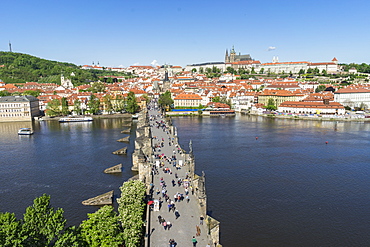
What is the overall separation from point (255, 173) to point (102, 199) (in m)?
15.3

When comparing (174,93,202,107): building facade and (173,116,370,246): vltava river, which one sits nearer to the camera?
(173,116,370,246): vltava river

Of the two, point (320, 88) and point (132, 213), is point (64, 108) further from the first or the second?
point (320, 88)

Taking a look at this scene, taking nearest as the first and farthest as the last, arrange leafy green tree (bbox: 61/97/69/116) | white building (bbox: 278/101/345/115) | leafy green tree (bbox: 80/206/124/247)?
leafy green tree (bbox: 80/206/124/247) → leafy green tree (bbox: 61/97/69/116) → white building (bbox: 278/101/345/115)

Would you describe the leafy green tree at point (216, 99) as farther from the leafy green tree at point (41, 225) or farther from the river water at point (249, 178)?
the leafy green tree at point (41, 225)

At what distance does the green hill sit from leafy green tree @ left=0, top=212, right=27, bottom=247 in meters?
124

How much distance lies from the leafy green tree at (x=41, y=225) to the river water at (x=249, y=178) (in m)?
7.76

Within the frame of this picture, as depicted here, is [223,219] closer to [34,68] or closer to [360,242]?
[360,242]

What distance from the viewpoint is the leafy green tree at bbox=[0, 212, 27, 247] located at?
1052 centimetres

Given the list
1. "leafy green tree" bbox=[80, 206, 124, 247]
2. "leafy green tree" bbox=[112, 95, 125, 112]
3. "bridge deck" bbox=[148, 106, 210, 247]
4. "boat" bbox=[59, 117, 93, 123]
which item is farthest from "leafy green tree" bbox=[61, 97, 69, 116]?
"leafy green tree" bbox=[80, 206, 124, 247]

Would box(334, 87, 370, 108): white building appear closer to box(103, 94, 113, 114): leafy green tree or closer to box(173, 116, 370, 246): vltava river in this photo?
box(173, 116, 370, 246): vltava river

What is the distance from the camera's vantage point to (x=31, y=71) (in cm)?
14812

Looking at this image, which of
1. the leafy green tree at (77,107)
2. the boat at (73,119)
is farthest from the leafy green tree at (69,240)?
the leafy green tree at (77,107)

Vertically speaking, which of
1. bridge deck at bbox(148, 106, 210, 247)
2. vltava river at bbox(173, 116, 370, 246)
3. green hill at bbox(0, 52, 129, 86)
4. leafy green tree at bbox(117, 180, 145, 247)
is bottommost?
vltava river at bbox(173, 116, 370, 246)

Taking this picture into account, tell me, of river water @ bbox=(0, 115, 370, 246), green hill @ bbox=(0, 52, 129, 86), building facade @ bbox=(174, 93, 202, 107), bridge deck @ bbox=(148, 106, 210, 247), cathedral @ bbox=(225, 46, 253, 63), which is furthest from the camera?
cathedral @ bbox=(225, 46, 253, 63)
